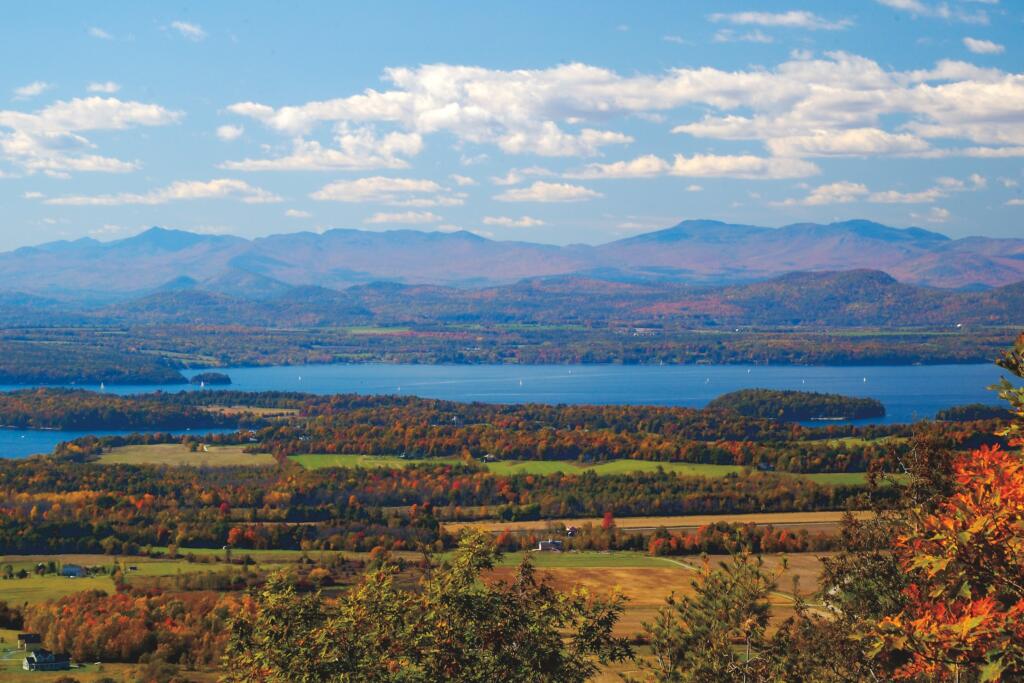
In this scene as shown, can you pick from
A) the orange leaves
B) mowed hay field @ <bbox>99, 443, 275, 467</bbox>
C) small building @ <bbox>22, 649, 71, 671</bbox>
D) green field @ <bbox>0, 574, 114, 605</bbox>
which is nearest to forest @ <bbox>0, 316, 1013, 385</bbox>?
mowed hay field @ <bbox>99, 443, 275, 467</bbox>

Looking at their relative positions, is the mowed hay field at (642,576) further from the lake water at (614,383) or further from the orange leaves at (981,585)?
the lake water at (614,383)

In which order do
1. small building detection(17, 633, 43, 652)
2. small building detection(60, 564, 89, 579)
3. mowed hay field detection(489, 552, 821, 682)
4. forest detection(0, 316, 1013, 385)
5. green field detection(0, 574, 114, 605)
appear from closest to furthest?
1. small building detection(17, 633, 43, 652)
2. mowed hay field detection(489, 552, 821, 682)
3. green field detection(0, 574, 114, 605)
4. small building detection(60, 564, 89, 579)
5. forest detection(0, 316, 1013, 385)

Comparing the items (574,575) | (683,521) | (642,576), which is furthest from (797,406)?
(574,575)

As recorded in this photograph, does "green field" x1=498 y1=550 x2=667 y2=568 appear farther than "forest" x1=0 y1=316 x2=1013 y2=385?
No

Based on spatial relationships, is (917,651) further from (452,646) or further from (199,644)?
(199,644)

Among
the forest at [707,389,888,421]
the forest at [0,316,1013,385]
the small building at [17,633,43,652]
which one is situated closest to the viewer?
the small building at [17,633,43,652]

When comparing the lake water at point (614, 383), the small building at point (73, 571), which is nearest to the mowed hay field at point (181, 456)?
the lake water at point (614, 383)

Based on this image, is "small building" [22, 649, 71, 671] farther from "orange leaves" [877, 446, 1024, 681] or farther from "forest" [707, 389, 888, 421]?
"forest" [707, 389, 888, 421]
